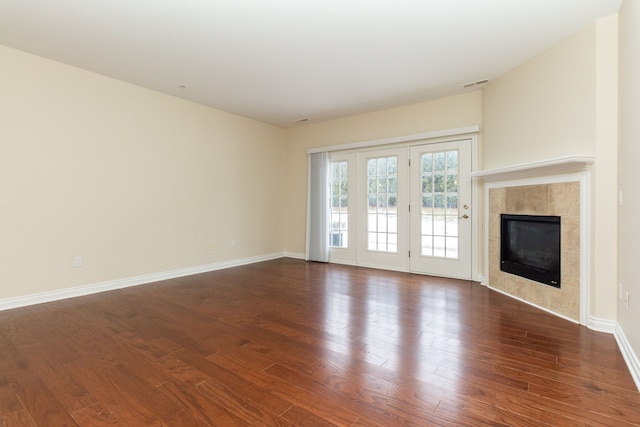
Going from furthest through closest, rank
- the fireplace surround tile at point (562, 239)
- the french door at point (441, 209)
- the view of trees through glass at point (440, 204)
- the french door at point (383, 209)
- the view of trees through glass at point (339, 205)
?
the view of trees through glass at point (339, 205), the french door at point (383, 209), the view of trees through glass at point (440, 204), the french door at point (441, 209), the fireplace surround tile at point (562, 239)

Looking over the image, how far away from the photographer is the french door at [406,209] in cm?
461

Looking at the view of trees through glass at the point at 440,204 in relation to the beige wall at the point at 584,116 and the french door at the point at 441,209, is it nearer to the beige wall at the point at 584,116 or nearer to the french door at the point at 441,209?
the french door at the point at 441,209

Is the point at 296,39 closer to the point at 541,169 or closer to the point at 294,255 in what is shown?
the point at 541,169

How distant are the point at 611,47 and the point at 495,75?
125cm

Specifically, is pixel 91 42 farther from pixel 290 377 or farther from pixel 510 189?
pixel 510 189

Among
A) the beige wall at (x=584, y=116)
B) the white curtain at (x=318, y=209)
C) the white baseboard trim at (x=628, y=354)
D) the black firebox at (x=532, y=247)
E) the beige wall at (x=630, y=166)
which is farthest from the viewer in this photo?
the white curtain at (x=318, y=209)

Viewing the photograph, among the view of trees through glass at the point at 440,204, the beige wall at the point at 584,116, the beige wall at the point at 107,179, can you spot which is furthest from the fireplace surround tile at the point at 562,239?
the beige wall at the point at 107,179

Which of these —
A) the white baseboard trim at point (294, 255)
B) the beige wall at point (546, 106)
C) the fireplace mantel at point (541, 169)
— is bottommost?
the white baseboard trim at point (294, 255)

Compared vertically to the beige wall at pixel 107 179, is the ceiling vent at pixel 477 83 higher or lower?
higher

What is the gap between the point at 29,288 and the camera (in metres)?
3.37

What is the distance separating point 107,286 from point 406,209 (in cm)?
440

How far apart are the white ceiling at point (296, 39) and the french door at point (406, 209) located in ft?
3.78

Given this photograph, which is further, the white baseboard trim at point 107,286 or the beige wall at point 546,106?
the white baseboard trim at point 107,286

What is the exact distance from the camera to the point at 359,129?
5.62m
